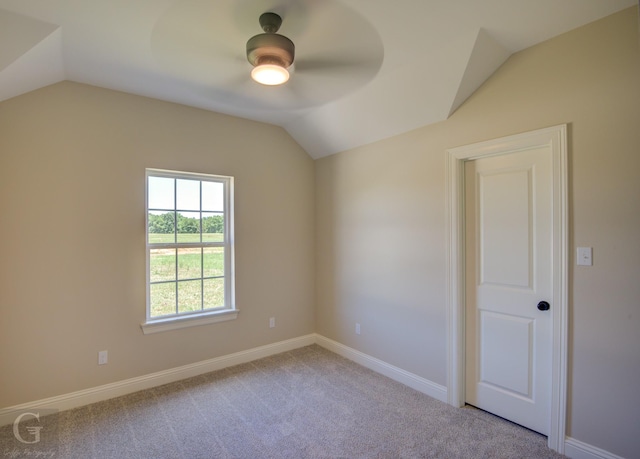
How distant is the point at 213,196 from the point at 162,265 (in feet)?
2.84

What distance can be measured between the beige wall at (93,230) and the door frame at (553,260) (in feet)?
6.76

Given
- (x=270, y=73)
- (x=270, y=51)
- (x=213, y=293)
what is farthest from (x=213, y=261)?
(x=270, y=51)

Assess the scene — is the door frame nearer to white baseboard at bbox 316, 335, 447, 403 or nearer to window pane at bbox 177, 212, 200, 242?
white baseboard at bbox 316, 335, 447, 403

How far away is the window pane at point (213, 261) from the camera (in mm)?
3346

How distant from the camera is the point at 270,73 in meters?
1.95

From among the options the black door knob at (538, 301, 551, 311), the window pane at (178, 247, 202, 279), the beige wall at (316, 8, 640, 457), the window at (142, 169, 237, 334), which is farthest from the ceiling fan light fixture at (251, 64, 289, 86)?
the black door knob at (538, 301, 551, 311)

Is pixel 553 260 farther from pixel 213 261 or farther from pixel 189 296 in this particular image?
pixel 189 296

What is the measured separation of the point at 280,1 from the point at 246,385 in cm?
302

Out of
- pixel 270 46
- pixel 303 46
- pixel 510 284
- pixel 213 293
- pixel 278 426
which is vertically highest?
pixel 303 46

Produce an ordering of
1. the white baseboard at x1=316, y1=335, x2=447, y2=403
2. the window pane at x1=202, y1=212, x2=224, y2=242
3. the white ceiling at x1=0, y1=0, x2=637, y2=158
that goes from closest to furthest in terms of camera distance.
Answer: the white ceiling at x1=0, y1=0, x2=637, y2=158, the white baseboard at x1=316, y1=335, x2=447, y2=403, the window pane at x1=202, y1=212, x2=224, y2=242

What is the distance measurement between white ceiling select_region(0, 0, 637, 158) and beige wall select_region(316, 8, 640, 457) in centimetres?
17

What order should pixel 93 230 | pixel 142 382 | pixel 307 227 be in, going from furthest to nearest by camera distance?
1. pixel 307 227
2. pixel 142 382
3. pixel 93 230

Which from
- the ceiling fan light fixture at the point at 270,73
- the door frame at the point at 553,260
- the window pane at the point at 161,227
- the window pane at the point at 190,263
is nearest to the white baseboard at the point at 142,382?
the window pane at the point at 190,263

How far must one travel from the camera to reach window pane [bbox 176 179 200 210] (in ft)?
10.5
